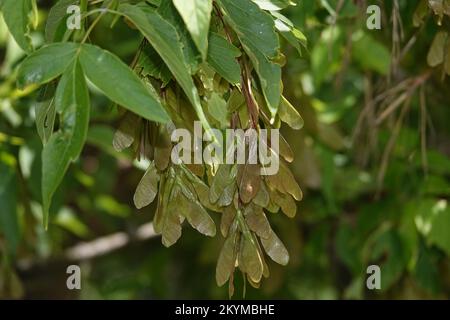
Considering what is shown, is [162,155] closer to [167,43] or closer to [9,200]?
[167,43]

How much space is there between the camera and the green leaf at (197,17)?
0.93 meters

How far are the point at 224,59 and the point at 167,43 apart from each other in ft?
0.31

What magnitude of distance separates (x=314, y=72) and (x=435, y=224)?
44 centimetres

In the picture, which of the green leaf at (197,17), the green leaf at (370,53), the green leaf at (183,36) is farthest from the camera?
the green leaf at (370,53)

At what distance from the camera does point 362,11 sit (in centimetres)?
153

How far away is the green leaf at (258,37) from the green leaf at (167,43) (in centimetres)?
10

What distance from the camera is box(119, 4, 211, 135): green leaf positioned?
3.10 ft

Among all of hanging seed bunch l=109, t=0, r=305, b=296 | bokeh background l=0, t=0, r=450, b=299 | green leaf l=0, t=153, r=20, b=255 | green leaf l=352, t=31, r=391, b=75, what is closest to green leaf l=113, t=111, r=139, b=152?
hanging seed bunch l=109, t=0, r=305, b=296

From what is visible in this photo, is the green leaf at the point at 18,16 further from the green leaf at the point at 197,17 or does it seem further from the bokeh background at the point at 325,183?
the bokeh background at the point at 325,183

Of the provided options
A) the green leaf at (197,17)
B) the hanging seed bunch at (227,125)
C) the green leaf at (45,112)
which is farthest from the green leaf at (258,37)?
the green leaf at (45,112)

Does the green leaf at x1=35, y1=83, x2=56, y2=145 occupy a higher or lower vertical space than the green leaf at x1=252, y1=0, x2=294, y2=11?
lower

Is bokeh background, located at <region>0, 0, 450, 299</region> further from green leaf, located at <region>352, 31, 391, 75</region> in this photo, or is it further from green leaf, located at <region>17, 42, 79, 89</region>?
green leaf, located at <region>17, 42, 79, 89</region>
